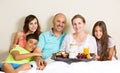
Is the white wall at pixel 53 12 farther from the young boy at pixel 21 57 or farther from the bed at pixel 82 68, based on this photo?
the bed at pixel 82 68

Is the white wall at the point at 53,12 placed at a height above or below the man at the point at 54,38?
above

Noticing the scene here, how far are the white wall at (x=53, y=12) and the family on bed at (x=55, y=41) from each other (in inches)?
4.7

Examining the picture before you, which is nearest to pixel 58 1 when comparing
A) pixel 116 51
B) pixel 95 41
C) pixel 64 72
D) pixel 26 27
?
pixel 26 27

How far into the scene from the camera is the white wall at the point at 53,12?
8.08 ft

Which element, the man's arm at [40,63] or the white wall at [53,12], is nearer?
the man's arm at [40,63]

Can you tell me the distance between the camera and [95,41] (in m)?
2.23

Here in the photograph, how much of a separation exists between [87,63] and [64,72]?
0.26 meters

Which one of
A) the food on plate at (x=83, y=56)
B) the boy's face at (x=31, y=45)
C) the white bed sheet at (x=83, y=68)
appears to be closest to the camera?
the white bed sheet at (x=83, y=68)

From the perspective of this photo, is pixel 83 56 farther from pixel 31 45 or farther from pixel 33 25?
pixel 33 25

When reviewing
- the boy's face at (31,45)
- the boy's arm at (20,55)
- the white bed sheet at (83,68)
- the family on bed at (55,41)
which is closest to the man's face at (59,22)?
the family on bed at (55,41)

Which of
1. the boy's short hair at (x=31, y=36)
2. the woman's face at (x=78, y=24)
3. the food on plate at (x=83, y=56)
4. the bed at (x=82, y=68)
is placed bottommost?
the bed at (x=82, y=68)

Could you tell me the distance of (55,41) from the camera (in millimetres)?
2354

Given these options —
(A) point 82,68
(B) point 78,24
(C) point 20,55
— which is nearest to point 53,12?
(B) point 78,24

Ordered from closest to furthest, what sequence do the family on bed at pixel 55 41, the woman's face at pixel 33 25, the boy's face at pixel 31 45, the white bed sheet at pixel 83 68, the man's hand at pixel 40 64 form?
the white bed sheet at pixel 83 68, the man's hand at pixel 40 64, the family on bed at pixel 55 41, the boy's face at pixel 31 45, the woman's face at pixel 33 25
